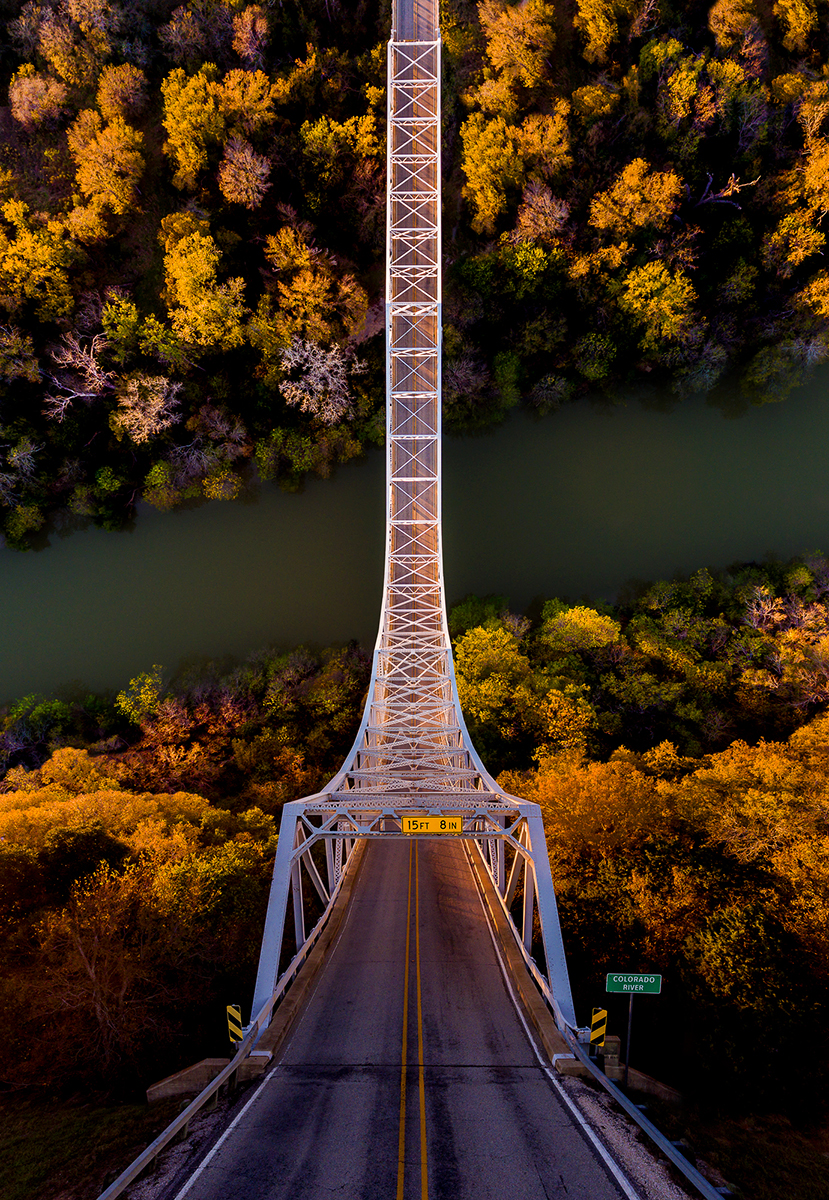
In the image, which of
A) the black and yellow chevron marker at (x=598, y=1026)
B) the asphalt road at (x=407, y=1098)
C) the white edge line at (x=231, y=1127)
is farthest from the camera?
the black and yellow chevron marker at (x=598, y=1026)

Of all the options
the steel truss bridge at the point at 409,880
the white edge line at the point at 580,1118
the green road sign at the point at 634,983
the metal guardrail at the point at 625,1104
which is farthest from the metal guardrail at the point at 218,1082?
the green road sign at the point at 634,983

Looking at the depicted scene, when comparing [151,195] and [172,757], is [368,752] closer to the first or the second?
[172,757]

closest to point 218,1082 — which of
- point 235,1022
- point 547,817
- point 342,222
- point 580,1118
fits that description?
point 235,1022

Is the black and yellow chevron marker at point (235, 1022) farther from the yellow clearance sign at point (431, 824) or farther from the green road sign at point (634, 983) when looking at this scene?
the green road sign at point (634, 983)

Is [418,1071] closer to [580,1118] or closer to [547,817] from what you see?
→ [580,1118]

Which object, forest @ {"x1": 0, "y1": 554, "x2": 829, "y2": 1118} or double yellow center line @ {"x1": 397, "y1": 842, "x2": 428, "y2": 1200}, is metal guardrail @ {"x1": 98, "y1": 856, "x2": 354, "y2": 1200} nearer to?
forest @ {"x1": 0, "y1": 554, "x2": 829, "y2": 1118}

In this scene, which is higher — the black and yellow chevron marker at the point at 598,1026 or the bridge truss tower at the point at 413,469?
the bridge truss tower at the point at 413,469
